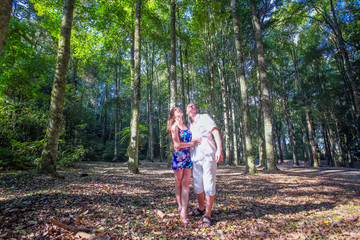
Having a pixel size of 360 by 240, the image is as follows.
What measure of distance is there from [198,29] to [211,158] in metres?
17.7

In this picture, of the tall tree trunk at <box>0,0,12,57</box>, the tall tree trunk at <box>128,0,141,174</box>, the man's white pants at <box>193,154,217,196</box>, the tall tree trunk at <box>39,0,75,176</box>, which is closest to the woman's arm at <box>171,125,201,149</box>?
the man's white pants at <box>193,154,217,196</box>

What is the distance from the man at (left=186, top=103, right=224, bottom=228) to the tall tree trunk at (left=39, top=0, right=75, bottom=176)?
4481mm

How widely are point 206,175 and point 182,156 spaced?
0.55 meters

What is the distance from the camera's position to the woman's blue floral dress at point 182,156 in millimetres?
3135

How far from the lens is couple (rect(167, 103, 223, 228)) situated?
2.89m

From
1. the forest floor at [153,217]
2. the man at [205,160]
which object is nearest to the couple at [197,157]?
the man at [205,160]

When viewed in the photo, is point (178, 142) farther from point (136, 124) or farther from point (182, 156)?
point (136, 124)

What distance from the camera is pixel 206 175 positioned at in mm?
2895

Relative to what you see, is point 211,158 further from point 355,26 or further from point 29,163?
point 355,26

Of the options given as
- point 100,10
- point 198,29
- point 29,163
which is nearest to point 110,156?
point 29,163

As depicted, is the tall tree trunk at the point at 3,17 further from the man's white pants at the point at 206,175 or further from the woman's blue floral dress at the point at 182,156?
the man's white pants at the point at 206,175

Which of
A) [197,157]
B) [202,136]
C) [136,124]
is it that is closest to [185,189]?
[197,157]

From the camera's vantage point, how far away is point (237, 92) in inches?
895

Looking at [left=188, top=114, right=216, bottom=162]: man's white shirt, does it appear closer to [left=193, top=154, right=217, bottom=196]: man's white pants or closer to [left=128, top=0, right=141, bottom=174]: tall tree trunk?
[left=193, top=154, right=217, bottom=196]: man's white pants
